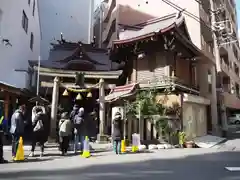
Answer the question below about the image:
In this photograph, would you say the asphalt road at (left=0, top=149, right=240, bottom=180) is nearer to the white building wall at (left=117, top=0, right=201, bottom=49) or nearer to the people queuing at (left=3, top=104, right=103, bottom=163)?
the people queuing at (left=3, top=104, right=103, bottom=163)

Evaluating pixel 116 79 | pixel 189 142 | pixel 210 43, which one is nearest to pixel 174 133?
pixel 189 142

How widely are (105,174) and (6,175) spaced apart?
2.61m

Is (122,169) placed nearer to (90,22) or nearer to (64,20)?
(64,20)

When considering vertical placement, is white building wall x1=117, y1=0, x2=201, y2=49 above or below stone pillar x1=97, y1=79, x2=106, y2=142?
above

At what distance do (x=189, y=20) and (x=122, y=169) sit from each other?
18.4 metres

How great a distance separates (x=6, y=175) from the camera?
Answer: 279 inches

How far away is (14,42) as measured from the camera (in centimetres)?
1888

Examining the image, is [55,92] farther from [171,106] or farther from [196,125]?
[196,125]

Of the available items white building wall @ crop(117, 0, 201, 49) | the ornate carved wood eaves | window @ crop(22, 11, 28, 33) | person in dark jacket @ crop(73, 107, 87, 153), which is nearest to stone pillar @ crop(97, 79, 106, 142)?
person in dark jacket @ crop(73, 107, 87, 153)

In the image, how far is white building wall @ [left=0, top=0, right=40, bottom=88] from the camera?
17173 mm

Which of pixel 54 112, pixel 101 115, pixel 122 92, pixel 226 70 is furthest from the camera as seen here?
pixel 226 70

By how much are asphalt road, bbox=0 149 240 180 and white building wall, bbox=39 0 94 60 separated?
23.8 m

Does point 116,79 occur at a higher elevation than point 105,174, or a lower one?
higher

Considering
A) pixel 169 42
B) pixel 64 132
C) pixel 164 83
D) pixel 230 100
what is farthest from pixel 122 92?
pixel 230 100
